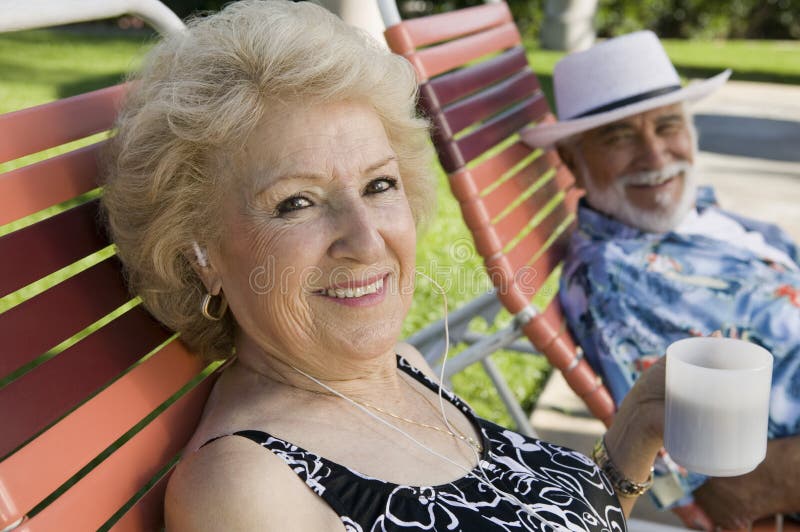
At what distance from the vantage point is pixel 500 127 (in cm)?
363

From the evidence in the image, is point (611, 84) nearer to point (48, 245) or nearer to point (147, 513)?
point (48, 245)

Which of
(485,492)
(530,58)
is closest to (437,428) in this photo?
(485,492)

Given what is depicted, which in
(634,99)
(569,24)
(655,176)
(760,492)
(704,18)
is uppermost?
(634,99)

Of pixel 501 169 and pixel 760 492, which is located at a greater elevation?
pixel 501 169

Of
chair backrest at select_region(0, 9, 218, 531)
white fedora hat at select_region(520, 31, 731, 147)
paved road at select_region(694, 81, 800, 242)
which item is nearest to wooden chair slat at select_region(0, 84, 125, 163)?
chair backrest at select_region(0, 9, 218, 531)

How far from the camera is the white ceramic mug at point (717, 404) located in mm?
1925

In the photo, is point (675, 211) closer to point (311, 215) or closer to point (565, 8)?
point (311, 215)

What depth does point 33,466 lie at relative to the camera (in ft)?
4.93

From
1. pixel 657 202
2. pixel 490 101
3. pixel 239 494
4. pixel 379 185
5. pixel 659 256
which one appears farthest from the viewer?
pixel 490 101

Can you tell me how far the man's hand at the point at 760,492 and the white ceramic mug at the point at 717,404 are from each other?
2.01 ft

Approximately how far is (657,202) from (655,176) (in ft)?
0.33

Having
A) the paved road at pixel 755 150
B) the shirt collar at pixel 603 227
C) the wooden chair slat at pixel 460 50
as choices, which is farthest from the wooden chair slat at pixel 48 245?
the paved road at pixel 755 150

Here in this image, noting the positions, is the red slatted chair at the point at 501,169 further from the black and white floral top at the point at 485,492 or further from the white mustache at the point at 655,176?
the black and white floral top at the point at 485,492

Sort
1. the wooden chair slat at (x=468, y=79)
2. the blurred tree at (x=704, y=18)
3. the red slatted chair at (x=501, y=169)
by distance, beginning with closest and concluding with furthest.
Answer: the red slatted chair at (x=501, y=169) → the wooden chair slat at (x=468, y=79) → the blurred tree at (x=704, y=18)
